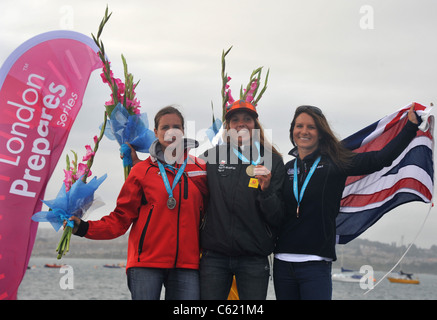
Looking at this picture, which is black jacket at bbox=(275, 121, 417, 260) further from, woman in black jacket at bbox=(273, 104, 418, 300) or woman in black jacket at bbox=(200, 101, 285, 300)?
woman in black jacket at bbox=(200, 101, 285, 300)

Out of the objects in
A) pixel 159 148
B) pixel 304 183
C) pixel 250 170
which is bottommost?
pixel 304 183

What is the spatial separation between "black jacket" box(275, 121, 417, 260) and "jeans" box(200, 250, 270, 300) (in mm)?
243

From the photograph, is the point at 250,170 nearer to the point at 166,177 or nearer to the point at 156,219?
the point at 166,177

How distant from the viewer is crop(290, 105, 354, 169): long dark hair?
13.2 ft

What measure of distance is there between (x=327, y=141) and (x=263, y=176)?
739mm

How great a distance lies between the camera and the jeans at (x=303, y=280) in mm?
3680

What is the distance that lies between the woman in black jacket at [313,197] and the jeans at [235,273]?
0.53ft

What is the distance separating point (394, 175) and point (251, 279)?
2.05 metres

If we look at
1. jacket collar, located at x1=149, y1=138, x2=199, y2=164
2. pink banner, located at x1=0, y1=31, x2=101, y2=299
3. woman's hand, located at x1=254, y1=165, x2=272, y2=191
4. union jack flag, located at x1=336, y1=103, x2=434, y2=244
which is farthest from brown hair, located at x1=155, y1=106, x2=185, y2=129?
pink banner, located at x1=0, y1=31, x2=101, y2=299

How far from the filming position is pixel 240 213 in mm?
3805

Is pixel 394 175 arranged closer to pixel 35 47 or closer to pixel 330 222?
pixel 330 222

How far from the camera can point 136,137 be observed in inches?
179

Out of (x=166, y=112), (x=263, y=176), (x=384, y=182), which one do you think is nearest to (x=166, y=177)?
(x=166, y=112)
